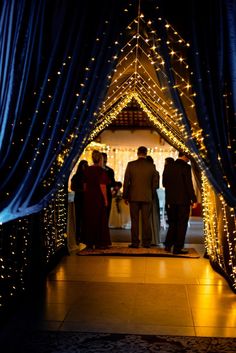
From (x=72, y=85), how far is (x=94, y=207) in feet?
13.0

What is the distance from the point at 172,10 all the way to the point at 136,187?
397cm

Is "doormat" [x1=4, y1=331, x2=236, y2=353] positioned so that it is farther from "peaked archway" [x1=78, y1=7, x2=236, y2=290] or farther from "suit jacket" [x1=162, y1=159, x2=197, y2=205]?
"suit jacket" [x1=162, y1=159, x2=197, y2=205]

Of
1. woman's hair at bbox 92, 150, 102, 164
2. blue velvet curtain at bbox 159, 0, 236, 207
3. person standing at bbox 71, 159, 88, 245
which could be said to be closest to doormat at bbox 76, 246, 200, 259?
person standing at bbox 71, 159, 88, 245

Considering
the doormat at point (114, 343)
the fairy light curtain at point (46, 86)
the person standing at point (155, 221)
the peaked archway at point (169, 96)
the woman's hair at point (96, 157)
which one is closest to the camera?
the doormat at point (114, 343)

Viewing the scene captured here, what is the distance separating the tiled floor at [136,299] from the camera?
4.76 metres

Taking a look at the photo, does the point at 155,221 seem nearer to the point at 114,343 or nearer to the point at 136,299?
the point at 136,299

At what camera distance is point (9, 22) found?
4.91 metres

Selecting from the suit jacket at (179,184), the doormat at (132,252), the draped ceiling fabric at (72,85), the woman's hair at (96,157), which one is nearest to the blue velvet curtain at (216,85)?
the draped ceiling fabric at (72,85)

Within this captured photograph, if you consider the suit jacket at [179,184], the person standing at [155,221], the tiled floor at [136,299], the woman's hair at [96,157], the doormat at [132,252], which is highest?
the woman's hair at [96,157]

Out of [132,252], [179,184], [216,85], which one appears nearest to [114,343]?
[216,85]

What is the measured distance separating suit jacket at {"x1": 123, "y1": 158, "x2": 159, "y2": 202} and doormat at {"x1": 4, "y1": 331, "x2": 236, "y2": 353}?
4.68 m

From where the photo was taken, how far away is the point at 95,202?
8.84 m

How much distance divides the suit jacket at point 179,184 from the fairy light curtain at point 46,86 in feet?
11.6

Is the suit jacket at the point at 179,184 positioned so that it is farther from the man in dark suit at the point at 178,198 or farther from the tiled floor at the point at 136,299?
the tiled floor at the point at 136,299
